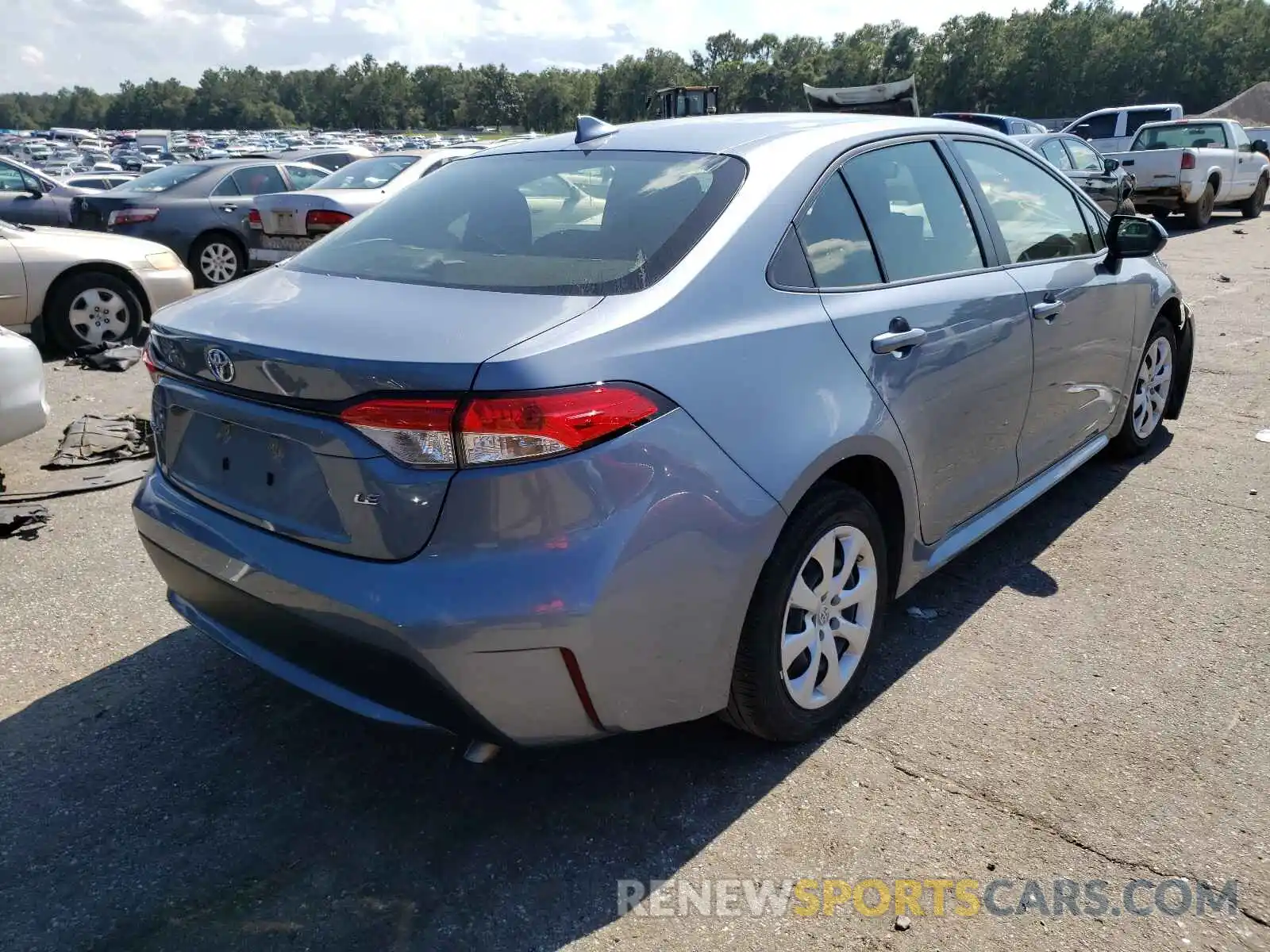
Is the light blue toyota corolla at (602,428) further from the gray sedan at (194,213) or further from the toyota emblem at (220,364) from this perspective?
the gray sedan at (194,213)

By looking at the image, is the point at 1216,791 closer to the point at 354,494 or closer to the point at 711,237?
the point at 711,237

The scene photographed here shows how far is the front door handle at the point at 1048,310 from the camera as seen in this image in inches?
142

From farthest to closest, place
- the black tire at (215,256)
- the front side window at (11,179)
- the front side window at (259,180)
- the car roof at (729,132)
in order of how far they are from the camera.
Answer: the front side window at (11,179) → the front side window at (259,180) → the black tire at (215,256) → the car roof at (729,132)

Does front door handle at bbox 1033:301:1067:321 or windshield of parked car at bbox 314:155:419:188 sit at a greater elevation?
windshield of parked car at bbox 314:155:419:188

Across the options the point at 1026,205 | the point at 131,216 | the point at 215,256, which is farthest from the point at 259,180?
the point at 1026,205

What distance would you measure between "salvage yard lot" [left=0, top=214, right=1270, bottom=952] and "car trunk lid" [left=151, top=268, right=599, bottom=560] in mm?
794

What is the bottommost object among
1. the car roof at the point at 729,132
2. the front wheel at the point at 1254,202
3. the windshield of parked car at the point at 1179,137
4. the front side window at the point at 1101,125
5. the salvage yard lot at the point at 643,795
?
the salvage yard lot at the point at 643,795

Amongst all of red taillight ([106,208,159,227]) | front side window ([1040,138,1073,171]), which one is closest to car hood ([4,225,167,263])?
red taillight ([106,208,159,227])

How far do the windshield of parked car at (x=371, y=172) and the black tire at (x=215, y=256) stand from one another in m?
1.20

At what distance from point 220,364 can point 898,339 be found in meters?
1.82

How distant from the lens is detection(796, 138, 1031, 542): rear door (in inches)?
111

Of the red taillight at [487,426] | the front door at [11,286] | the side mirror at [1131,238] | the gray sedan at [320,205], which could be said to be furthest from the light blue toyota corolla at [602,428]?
the gray sedan at [320,205]

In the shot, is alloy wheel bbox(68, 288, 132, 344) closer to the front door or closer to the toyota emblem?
the front door

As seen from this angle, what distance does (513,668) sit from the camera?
2.13 metres
